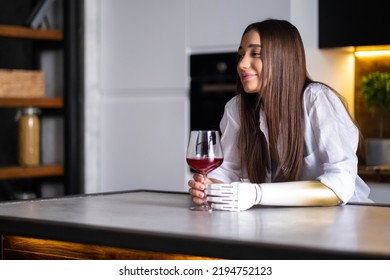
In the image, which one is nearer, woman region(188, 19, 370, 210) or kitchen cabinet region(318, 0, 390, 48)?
woman region(188, 19, 370, 210)

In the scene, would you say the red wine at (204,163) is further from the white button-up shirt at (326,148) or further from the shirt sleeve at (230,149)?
the shirt sleeve at (230,149)

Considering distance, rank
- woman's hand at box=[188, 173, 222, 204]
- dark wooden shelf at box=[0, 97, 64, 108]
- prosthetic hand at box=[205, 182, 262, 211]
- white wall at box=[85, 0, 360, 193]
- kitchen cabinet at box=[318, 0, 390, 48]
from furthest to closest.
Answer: dark wooden shelf at box=[0, 97, 64, 108] → white wall at box=[85, 0, 360, 193] → kitchen cabinet at box=[318, 0, 390, 48] → woman's hand at box=[188, 173, 222, 204] → prosthetic hand at box=[205, 182, 262, 211]

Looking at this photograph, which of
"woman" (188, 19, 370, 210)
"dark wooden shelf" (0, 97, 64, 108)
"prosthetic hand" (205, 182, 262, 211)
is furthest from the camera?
"dark wooden shelf" (0, 97, 64, 108)

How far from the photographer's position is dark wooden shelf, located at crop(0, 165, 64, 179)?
12.5 ft

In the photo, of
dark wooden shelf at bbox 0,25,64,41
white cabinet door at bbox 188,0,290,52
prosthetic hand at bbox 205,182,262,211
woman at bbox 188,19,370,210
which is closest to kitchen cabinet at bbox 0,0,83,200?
dark wooden shelf at bbox 0,25,64,41

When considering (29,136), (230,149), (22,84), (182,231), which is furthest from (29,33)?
(182,231)

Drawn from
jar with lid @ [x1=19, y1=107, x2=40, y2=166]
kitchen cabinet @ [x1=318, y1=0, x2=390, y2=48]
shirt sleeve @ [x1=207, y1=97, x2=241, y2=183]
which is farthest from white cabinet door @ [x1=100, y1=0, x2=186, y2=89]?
shirt sleeve @ [x1=207, y1=97, x2=241, y2=183]

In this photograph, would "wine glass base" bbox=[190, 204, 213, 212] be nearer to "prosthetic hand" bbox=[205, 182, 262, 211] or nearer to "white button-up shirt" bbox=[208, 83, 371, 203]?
"prosthetic hand" bbox=[205, 182, 262, 211]

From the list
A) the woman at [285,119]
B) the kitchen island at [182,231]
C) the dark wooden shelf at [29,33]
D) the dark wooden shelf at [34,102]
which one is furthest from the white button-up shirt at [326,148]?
the dark wooden shelf at [29,33]

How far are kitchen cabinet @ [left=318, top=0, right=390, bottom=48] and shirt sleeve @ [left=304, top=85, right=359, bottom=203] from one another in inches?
44.7

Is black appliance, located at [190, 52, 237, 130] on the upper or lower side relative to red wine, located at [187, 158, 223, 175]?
upper

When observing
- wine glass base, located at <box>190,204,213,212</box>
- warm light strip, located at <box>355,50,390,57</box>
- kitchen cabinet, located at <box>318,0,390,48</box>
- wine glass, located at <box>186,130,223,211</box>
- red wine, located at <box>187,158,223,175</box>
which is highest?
kitchen cabinet, located at <box>318,0,390,48</box>

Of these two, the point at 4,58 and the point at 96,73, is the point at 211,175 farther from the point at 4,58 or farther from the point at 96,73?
the point at 4,58

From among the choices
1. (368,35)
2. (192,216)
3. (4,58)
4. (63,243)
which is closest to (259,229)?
(192,216)
